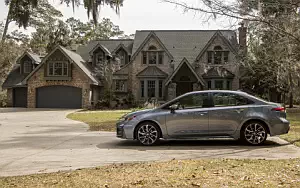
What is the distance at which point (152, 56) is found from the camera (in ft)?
121

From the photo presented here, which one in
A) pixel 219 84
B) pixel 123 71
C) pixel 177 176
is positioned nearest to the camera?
pixel 177 176

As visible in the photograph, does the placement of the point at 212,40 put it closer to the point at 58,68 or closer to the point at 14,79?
the point at 58,68

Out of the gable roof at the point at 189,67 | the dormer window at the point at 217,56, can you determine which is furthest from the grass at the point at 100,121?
the dormer window at the point at 217,56

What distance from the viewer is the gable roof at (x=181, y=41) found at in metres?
37.7

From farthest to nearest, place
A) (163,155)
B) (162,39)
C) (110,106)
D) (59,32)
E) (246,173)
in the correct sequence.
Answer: (59,32), (162,39), (110,106), (163,155), (246,173)

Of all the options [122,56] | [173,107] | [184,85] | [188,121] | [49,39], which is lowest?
[188,121]

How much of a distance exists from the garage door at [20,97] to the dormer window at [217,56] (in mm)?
19323

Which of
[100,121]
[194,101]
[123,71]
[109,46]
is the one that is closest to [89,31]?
[109,46]

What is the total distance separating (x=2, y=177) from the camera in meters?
6.33

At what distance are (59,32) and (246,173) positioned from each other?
50.6 m

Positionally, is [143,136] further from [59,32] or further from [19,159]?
[59,32]

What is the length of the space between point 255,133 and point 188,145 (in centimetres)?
190

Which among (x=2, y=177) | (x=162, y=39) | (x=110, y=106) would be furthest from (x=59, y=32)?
(x=2, y=177)

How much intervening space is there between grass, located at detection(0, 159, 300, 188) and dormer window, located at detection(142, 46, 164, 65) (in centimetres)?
2980
